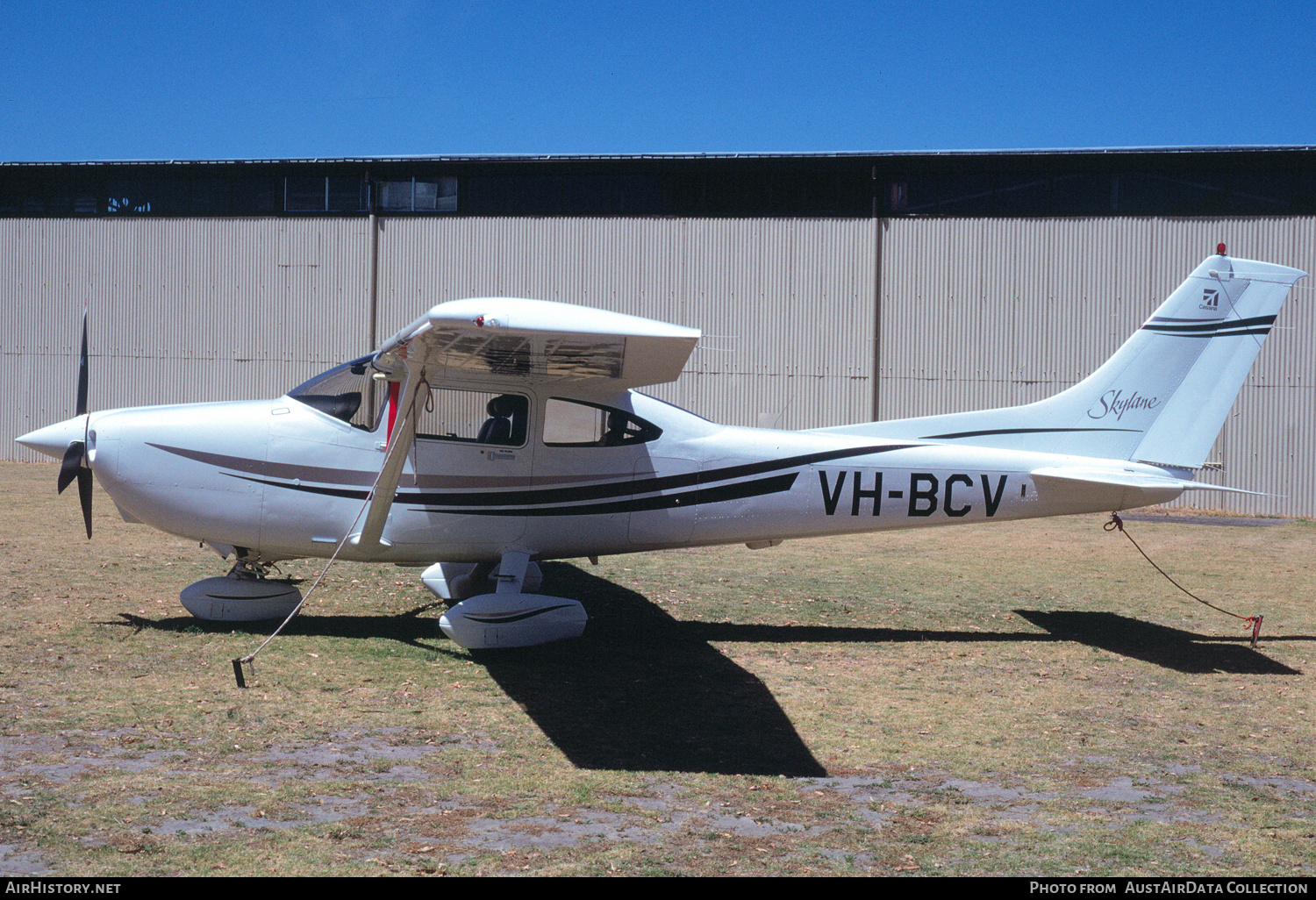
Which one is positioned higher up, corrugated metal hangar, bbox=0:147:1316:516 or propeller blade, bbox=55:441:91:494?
corrugated metal hangar, bbox=0:147:1316:516

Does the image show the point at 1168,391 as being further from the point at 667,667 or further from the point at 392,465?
the point at 392,465

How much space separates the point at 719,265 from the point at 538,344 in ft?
46.5

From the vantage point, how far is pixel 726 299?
66.9 feet

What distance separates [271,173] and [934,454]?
1855cm

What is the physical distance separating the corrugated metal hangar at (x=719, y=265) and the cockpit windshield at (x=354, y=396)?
1266 cm

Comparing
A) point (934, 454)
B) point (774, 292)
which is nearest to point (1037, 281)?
point (774, 292)

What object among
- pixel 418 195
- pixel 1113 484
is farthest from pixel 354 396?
pixel 418 195

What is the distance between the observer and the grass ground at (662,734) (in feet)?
13.9

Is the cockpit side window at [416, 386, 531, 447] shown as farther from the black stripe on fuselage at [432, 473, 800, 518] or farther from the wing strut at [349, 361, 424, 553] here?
the black stripe on fuselage at [432, 473, 800, 518]

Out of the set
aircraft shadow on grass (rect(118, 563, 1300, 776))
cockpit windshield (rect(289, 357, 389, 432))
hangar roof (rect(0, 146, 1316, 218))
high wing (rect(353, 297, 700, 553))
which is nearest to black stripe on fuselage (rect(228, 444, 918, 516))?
high wing (rect(353, 297, 700, 553))

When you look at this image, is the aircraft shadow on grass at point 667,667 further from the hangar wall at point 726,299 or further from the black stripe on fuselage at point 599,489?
the hangar wall at point 726,299

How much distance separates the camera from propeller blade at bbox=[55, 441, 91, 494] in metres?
7.66

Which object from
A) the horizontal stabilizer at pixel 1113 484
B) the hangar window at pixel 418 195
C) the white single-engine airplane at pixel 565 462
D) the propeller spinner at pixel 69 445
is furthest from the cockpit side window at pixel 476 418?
the hangar window at pixel 418 195

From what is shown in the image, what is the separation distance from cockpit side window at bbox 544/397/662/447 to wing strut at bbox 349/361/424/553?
1.19 m
